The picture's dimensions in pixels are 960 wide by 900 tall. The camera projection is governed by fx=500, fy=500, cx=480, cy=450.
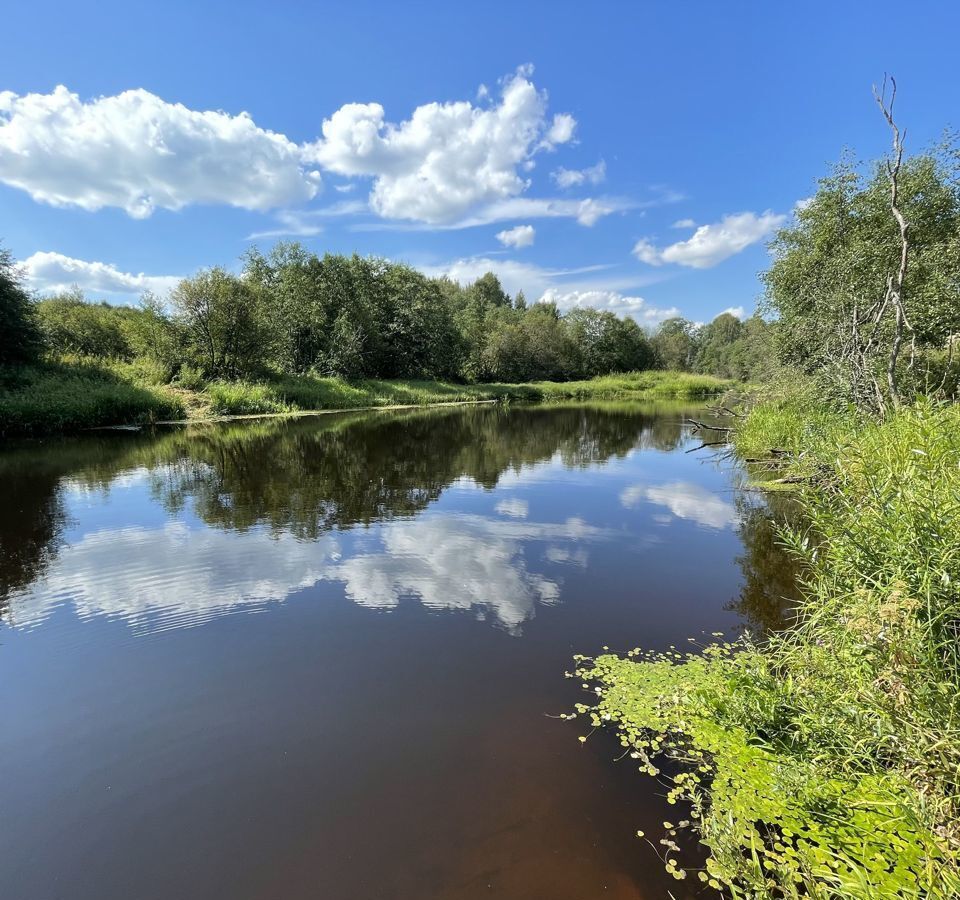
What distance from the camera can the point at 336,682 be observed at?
4820 mm

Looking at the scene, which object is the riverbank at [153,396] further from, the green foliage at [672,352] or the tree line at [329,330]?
the green foliage at [672,352]

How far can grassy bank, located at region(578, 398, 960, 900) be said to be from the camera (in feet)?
8.50

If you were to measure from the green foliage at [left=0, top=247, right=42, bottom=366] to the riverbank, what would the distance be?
3.49 ft

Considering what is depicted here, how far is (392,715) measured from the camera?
14.2 ft

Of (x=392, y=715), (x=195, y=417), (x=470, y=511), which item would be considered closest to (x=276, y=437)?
(x=195, y=417)

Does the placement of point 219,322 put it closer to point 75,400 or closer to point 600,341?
point 75,400

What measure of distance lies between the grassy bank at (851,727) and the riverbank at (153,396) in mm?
29313

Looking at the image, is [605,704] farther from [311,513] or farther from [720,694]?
[311,513]

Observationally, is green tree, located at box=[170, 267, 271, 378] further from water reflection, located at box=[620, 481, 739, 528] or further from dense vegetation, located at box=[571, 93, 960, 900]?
dense vegetation, located at box=[571, 93, 960, 900]

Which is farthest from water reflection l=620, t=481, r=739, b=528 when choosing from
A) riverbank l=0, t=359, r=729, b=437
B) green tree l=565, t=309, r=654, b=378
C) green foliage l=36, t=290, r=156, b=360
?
green tree l=565, t=309, r=654, b=378

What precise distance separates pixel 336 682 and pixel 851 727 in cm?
410


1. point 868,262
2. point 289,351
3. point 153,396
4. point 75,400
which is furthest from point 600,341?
point 75,400

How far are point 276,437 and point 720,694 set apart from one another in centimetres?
2110

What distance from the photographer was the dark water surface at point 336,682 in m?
3.05
